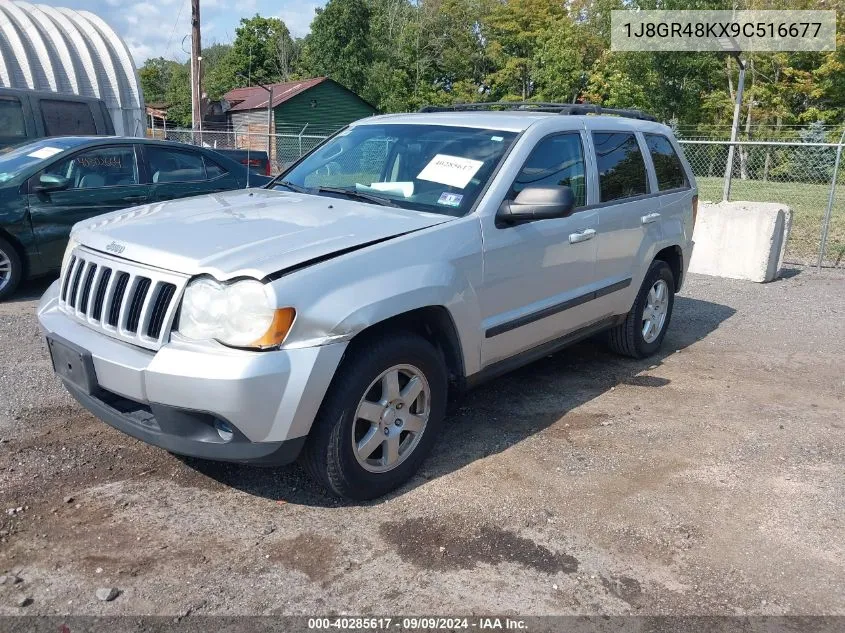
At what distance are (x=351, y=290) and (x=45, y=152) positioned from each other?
5.45 m

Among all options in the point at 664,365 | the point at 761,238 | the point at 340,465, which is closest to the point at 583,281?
the point at 664,365

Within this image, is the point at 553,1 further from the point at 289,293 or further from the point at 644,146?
the point at 289,293

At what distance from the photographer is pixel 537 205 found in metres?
3.76

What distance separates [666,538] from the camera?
10.6 feet

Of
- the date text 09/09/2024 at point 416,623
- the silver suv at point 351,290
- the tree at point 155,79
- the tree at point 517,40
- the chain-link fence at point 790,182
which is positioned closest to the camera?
the date text 09/09/2024 at point 416,623

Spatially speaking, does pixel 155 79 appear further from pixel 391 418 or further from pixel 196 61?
pixel 391 418

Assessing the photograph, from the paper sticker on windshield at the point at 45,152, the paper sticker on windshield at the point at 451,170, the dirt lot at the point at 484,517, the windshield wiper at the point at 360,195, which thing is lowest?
the dirt lot at the point at 484,517

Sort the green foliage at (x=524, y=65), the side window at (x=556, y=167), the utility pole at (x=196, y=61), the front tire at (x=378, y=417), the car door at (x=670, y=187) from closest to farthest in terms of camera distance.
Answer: the front tire at (x=378, y=417), the side window at (x=556, y=167), the car door at (x=670, y=187), the utility pole at (x=196, y=61), the green foliage at (x=524, y=65)

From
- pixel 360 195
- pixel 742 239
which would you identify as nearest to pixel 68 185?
pixel 360 195

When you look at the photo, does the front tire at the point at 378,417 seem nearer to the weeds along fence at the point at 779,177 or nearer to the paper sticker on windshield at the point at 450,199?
the paper sticker on windshield at the point at 450,199

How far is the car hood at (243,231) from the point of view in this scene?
3.00m

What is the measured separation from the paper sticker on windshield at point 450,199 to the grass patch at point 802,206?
8339 millimetres

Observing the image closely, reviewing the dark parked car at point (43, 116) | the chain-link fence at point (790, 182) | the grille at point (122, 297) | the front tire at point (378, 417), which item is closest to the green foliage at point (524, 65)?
the chain-link fence at point (790, 182)

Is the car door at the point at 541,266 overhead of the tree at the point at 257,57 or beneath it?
beneath
